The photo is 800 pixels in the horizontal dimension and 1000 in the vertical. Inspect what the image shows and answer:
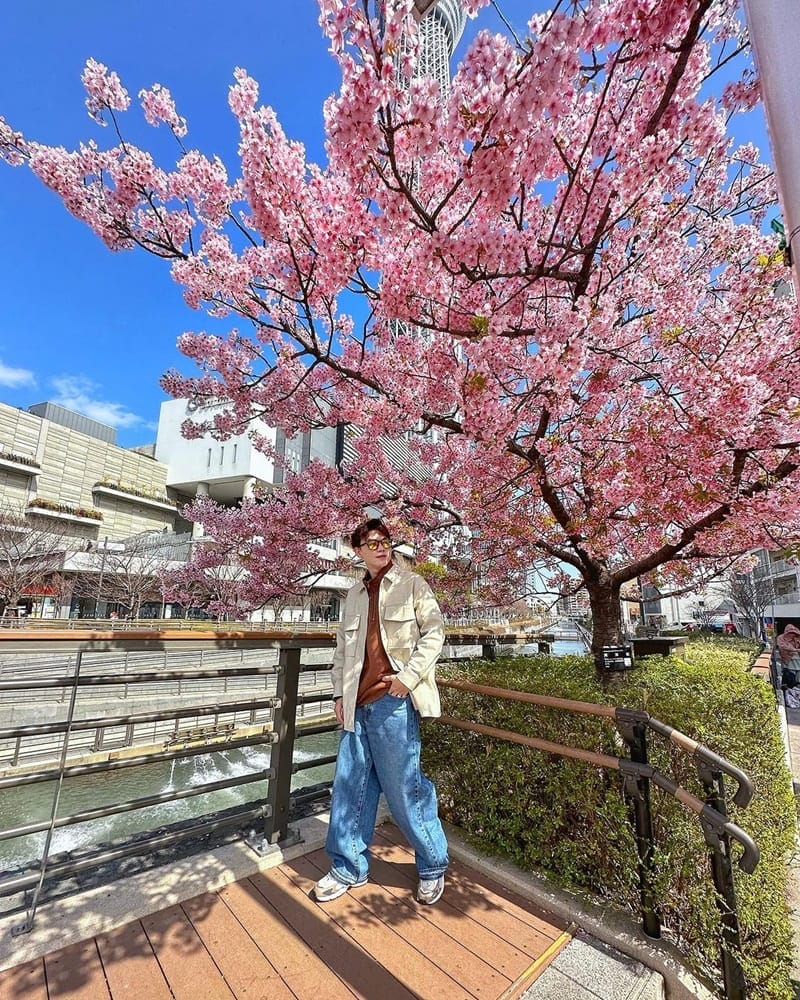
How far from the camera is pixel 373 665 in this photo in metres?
2.28

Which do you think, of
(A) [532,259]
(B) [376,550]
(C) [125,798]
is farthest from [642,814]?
(C) [125,798]

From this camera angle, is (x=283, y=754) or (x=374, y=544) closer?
(x=374, y=544)

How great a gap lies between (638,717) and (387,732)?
3.54ft

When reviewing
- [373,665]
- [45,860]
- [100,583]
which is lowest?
[45,860]

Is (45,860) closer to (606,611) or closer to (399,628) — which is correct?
(399,628)

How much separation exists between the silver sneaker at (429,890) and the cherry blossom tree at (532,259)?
2590 millimetres

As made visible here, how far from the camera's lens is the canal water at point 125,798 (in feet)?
27.9

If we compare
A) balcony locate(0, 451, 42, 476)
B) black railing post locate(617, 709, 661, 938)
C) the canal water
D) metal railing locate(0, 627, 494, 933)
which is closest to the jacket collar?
metal railing locate(0, 627, 494, 933)

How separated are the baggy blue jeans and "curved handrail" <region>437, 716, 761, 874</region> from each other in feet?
1.67

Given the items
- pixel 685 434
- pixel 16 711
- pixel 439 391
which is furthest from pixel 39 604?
pixel 685 434

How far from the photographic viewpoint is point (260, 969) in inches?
67.2

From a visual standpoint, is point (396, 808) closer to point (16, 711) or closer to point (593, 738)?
point (593, 738)

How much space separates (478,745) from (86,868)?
77.4 inches

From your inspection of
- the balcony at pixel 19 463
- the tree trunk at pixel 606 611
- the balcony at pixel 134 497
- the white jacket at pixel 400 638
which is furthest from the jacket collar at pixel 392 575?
the balcony at pixel 134 497
